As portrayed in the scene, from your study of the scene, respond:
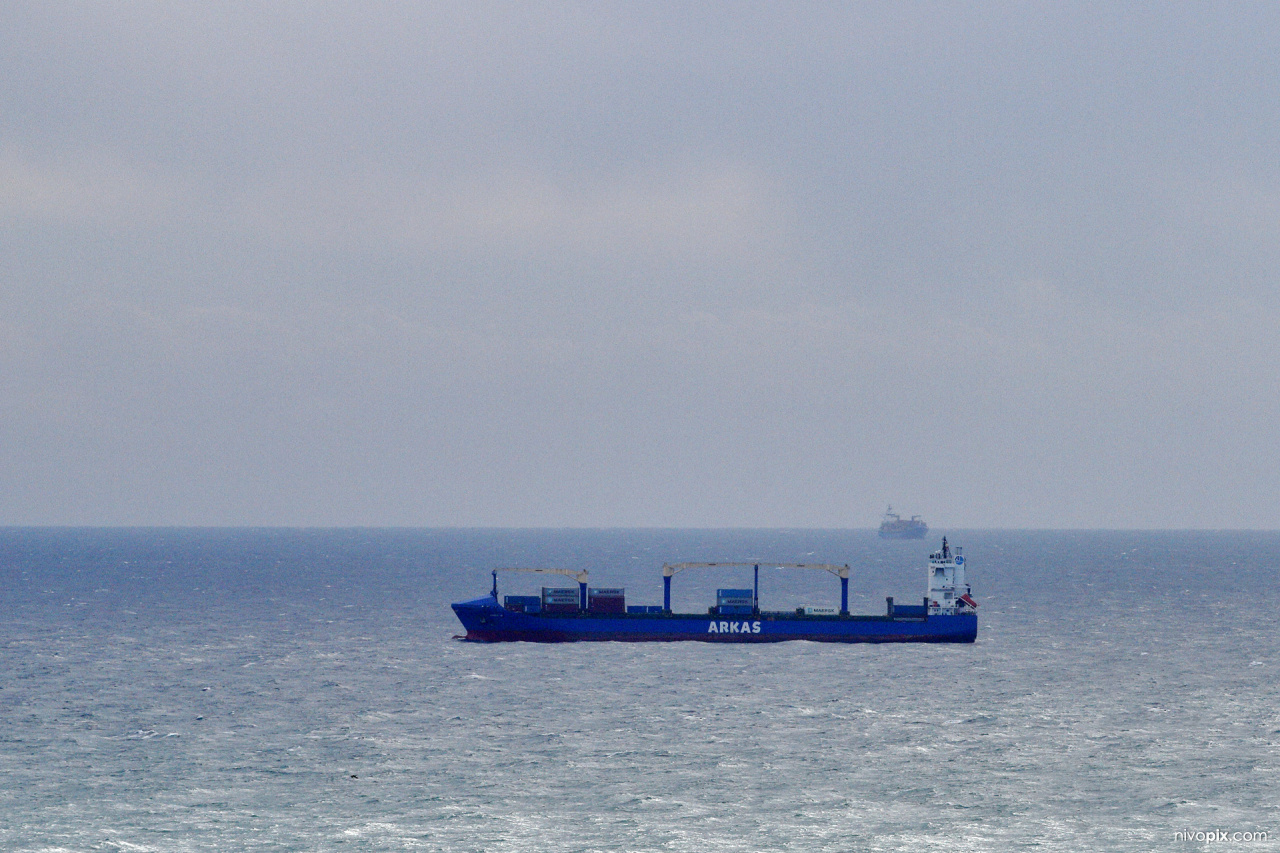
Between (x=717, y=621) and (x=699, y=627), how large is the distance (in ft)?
5.23

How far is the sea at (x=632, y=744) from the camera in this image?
45469mm

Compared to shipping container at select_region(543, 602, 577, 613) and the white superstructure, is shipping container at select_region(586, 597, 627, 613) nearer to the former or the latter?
shipping container at select_region(543, 602, 577, 613)

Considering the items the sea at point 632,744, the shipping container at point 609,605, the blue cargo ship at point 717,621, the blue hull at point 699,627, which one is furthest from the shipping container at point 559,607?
the sea at point 632,744

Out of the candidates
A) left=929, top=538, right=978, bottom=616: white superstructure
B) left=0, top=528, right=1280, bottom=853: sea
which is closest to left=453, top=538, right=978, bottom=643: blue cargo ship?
left=929, top=538, right=978, bottom=616: white superstructure

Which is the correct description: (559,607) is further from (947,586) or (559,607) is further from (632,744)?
(632,744)

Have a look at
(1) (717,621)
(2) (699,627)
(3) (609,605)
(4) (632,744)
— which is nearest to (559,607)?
(3) (609,605)

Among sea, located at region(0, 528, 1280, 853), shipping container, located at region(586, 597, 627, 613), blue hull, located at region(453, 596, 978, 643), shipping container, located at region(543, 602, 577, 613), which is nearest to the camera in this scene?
sea, located at region(0, 528, 1280, 853)

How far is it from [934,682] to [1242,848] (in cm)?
4147

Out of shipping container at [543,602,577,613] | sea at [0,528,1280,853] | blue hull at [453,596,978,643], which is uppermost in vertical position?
shipping container at [543,602,577,613]

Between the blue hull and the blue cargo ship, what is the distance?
0.07 metres

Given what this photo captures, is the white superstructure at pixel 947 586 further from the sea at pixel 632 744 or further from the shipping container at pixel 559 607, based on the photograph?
the shipping container at pixel 559 607

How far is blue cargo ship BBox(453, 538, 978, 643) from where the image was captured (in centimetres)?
10488

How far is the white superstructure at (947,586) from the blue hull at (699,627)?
1606 mm

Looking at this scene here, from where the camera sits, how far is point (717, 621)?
350 ft
